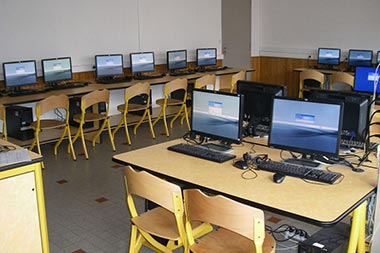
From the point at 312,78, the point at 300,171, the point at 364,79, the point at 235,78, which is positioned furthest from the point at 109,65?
the point at 300,171

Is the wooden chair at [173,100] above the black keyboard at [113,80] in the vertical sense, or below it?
below

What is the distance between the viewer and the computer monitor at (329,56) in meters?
8.42

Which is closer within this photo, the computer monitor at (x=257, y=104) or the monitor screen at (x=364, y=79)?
the computer monitor at (x=257, y=104)

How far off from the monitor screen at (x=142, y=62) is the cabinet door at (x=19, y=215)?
4567 mm

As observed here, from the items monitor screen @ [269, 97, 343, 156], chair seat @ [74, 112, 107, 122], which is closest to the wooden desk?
monitor screen @ [269, 97, 343, 156]

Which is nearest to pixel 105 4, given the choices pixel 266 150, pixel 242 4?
pixel 242 4

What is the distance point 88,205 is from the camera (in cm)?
435

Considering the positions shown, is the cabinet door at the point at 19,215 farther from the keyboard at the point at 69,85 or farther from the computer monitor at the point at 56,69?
the computer monitor at the point at 56,69

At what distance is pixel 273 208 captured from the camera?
2.39m

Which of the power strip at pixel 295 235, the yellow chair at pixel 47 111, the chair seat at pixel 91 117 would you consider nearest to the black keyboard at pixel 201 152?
the power strip at pixel 295 235

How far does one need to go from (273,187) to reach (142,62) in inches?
204

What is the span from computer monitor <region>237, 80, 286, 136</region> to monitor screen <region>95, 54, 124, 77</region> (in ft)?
11.6

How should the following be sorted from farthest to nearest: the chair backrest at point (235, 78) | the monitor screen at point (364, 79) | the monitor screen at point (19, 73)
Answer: the chair backrest at point (235, 78) → the monitor screen at point (364, 79) → the monitor screen at point (19, 73)

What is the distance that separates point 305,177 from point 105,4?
5295mm
